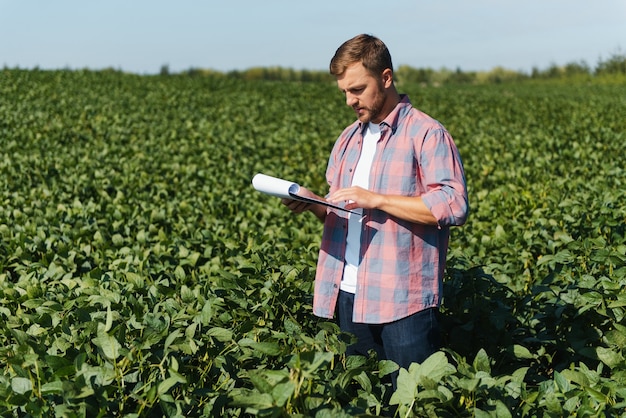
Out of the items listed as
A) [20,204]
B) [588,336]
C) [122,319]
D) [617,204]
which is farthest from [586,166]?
[122,319]

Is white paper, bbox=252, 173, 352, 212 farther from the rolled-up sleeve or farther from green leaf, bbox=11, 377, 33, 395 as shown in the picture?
green leaf, bbox=11, 377, 33, 395

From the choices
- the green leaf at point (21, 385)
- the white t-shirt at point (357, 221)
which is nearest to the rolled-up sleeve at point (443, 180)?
the white t-shirt at point (357, 221)

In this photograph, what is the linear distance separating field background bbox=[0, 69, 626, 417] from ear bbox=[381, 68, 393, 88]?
3.24 feet

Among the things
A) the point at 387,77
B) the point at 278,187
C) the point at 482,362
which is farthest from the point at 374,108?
the point at 482,362

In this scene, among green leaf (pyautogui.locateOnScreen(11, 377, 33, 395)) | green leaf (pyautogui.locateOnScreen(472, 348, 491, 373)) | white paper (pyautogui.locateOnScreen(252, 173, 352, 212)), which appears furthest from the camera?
white paper (pyautogui.locateOnScreen(252, 173, 352, 212))

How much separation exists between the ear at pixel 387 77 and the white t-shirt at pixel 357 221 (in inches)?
7.9

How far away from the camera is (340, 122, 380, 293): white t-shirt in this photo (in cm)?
301

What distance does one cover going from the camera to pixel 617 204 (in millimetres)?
5750

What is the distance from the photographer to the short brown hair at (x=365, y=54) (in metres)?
2.75

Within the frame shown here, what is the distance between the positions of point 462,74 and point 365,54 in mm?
56269

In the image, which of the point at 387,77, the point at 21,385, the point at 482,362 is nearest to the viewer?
the point at 21,385

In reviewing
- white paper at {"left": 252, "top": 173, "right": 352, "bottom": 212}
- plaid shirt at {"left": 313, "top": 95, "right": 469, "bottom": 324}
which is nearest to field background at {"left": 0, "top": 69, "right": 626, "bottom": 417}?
plaid shirt at {"left": 313, "top": 95, "right": 469, "bottom": 324}

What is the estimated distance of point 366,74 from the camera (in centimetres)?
278

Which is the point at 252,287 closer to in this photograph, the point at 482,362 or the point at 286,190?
the point at 286,190
